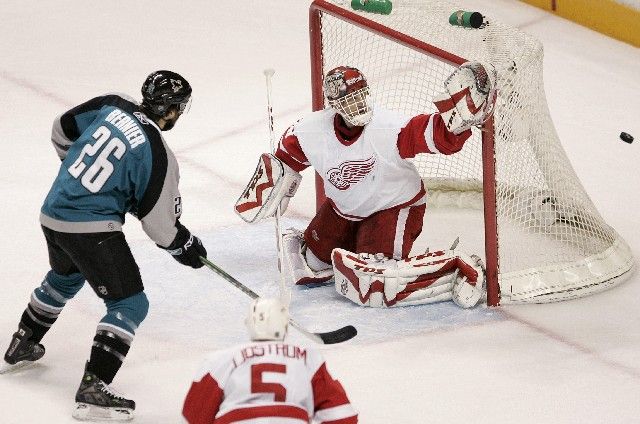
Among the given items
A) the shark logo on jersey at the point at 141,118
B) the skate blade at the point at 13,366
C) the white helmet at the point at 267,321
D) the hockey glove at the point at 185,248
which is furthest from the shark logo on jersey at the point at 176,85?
the white helmet at the point at 267,321

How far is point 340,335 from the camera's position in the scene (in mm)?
4148

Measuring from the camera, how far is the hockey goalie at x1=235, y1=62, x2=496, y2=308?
15.6 feet

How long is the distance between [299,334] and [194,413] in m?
1.32

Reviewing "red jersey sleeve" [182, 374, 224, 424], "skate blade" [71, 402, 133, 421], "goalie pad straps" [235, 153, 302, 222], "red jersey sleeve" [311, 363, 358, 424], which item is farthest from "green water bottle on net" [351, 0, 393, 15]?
"red jersey sleeve" [182, 374, 224, 424]

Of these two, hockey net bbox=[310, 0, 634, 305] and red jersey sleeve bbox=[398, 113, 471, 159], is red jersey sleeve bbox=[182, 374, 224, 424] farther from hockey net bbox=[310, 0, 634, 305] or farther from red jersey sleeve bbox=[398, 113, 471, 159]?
hockey net bbox=[310, 0, 634, 305]

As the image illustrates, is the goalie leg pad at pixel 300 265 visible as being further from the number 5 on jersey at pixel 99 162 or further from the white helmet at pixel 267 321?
the white helmet at pixel 267 321

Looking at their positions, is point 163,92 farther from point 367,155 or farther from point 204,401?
point 204,401

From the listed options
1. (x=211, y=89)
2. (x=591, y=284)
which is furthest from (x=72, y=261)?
(x=211, y=89)

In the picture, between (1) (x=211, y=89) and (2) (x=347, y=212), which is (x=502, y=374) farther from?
(1) (x=211, y=89)

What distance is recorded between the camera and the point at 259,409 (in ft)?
11.2

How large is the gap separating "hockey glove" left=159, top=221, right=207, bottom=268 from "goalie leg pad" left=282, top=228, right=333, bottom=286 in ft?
2.24

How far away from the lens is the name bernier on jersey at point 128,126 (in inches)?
166

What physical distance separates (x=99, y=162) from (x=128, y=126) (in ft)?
0.39

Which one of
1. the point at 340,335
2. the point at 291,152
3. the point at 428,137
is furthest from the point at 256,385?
the point at 291,152
